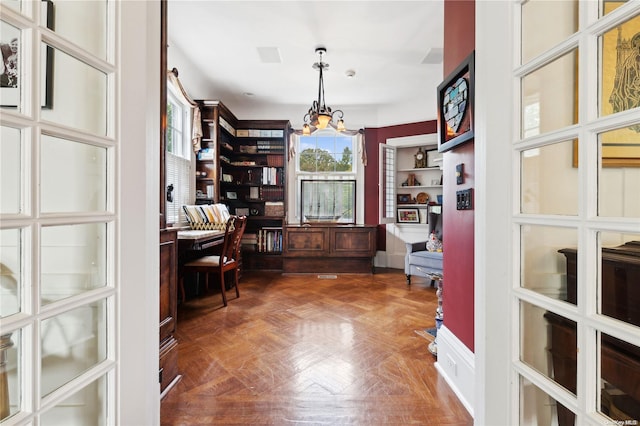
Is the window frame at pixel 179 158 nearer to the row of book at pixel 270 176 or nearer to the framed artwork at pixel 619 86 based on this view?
the row of book at pixel 270 176

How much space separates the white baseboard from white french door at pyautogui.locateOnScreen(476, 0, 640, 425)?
0.54 metres

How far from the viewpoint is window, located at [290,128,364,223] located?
5578 millimetres

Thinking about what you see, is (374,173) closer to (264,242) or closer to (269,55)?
(264,242)

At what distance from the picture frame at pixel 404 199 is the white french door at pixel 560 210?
4599 mm

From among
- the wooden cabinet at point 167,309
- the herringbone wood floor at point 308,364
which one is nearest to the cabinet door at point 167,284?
the wooden cabinet at point 167,309

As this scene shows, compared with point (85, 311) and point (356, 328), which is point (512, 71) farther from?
point (356, 328)

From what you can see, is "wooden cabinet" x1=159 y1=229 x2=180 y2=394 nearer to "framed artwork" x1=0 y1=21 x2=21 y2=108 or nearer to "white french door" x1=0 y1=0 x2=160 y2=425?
"white french door" x1=0 y1=0 x2=160 y2=425

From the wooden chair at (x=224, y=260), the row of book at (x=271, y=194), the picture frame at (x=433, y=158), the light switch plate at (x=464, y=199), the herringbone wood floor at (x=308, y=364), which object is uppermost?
the picture frame at (x=433, y=158)

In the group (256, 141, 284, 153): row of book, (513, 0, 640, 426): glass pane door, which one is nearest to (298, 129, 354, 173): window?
(256, 141, 284, 153): row of book

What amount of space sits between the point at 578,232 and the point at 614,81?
0.40m

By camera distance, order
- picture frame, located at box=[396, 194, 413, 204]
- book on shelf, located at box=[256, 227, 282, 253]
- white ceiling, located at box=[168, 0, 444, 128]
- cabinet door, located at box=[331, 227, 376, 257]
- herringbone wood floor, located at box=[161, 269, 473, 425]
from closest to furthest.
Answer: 1. herringbone wood floor, located at box=[161, 269, 473, 425]
2. white ceiling, located at box=[168, 0, 444, 128]
3. cabinet door, located at box=[331, 227, 376, 257]
4. book on shelf, located at box=[256, 227, 282, 253]
5. picture frame, located at box=[396, 194, 413, 204]

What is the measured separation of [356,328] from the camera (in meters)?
2.69

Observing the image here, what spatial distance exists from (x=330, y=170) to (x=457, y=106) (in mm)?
3957

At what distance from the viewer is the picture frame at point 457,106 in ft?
5.22
